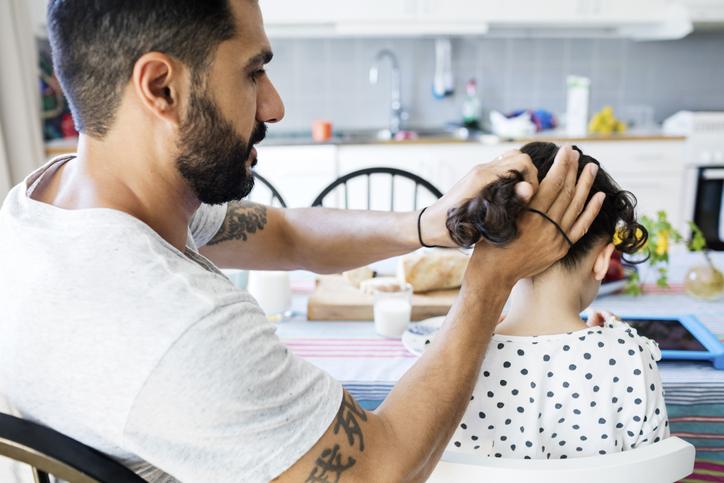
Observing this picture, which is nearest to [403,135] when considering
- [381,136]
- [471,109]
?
[381,136]

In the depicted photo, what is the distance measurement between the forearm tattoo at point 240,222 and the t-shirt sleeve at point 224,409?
0.57m

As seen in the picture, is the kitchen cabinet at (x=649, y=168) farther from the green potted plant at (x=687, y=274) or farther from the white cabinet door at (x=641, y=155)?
A: the green potted plant at (x=687, y=274)

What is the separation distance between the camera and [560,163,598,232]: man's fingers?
0.88 metres

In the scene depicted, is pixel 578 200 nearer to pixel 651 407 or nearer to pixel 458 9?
pixel 651 407

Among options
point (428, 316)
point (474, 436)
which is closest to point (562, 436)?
point (474, 436)

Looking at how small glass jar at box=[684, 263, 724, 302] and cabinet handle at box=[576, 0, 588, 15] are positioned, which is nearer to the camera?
small glass jar at box=[684, 263, 724, 302]

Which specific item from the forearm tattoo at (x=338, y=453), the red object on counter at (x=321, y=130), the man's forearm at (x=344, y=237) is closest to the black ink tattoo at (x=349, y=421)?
the forearm tattoo at (x=338, y=453)

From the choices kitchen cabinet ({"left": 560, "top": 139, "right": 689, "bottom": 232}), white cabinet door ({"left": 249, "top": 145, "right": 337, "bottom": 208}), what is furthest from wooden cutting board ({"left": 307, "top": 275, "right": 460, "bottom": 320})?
kitchen cabinet ({"left": 560, "top": 139, "right": 689, "bottom": 232})

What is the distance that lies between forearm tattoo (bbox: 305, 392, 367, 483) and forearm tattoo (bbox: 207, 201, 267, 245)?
60cm

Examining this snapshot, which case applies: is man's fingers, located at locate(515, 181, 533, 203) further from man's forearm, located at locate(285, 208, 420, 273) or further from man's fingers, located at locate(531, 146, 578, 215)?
man's forearm, located at locate(285, 208, 420, 273)

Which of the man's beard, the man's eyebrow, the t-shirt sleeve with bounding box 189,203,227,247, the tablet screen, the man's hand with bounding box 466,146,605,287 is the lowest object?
the tablet screen

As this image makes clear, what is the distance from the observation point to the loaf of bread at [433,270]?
1.38 metres

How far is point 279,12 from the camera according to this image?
10.3 ft

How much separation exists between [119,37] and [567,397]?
772 mm
